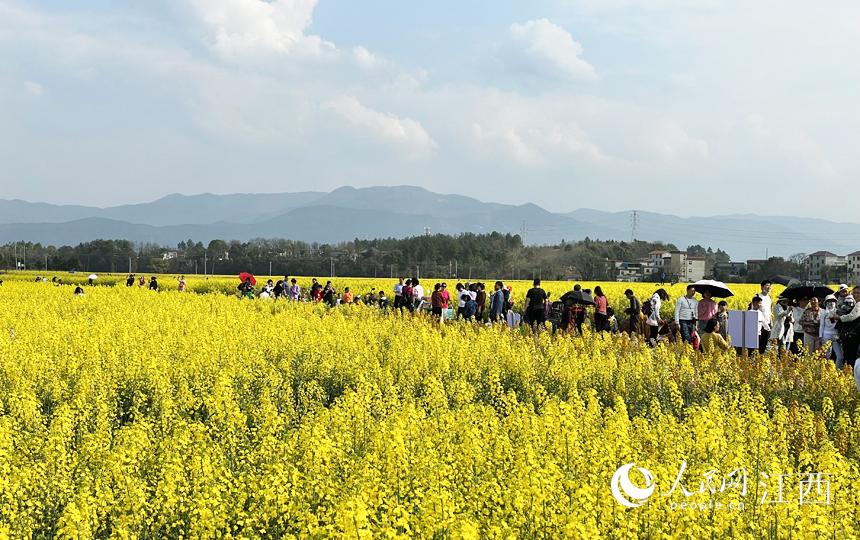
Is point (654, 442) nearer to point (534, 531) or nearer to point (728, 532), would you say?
point (728, 532)

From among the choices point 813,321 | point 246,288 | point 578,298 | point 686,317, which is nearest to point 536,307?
point 578,298

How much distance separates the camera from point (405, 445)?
619cm

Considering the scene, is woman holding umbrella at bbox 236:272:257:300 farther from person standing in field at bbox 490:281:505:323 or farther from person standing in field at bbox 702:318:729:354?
person standing in field at bbox 702:318:729:354

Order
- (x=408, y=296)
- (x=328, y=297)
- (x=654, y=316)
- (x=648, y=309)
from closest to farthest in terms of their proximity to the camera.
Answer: (x=654, y=316) → (x=648, y=309) → (x=408, y=296) → (x=328, y=297)

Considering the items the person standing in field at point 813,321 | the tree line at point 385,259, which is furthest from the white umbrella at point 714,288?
the tree line at point 385,259

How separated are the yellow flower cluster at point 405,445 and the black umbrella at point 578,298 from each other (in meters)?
5.81

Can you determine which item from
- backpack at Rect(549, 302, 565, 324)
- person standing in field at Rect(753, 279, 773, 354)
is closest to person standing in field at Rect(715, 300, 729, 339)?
person standing in field at Rect(753, 279, 773, 354)

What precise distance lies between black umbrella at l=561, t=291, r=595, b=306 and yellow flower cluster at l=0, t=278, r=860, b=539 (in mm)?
5806

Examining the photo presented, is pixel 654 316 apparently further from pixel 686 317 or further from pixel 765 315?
pixel 765 315

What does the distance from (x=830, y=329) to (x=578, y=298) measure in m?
6.15

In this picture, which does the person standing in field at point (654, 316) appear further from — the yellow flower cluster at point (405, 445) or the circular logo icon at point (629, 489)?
the circular logo icon at point (629, 489)

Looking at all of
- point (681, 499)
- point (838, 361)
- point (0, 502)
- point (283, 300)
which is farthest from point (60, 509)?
point (283, 300)

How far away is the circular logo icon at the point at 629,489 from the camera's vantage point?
4.99m

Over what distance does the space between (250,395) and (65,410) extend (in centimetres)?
274
